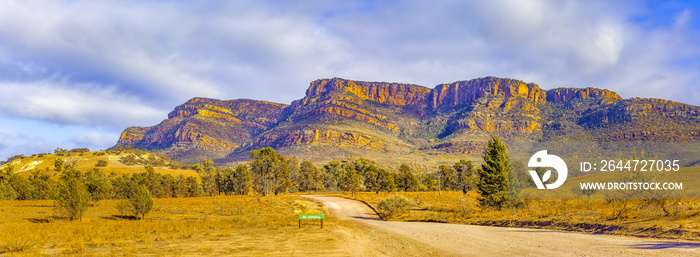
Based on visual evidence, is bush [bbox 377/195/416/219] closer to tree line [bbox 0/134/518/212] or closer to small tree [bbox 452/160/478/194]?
tree line [bbox 0/134/518/212]

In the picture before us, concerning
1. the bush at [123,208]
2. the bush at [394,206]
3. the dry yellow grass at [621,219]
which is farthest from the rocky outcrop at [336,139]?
the dry yellow grass at [621,219]

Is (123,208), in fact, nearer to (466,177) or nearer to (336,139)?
(466,177)

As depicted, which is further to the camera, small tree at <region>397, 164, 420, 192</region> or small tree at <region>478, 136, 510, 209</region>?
small tree at <region>397, 164, 420, 192</region>

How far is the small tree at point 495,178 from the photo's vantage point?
29.0 meters

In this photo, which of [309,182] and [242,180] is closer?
[242,180]

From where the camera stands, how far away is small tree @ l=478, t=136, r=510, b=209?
28962 millimetres

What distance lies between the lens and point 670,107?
487 feet

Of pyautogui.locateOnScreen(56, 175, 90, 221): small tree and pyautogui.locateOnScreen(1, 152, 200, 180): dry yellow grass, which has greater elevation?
pyautogui.locateOnScreen(1, 152, 200, 180): dry yellow grass

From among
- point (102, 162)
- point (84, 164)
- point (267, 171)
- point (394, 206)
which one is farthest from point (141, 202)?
point (84, 164)

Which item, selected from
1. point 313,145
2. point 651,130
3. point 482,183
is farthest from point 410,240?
point 313,145

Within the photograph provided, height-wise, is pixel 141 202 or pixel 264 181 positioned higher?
pixel 264 181

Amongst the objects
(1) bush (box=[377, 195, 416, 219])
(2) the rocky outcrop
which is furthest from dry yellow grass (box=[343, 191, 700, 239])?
(2) the rocky outcrop

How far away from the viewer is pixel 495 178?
29219 mm

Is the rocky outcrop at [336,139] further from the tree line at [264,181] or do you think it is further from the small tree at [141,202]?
the small tree at [141,202]
